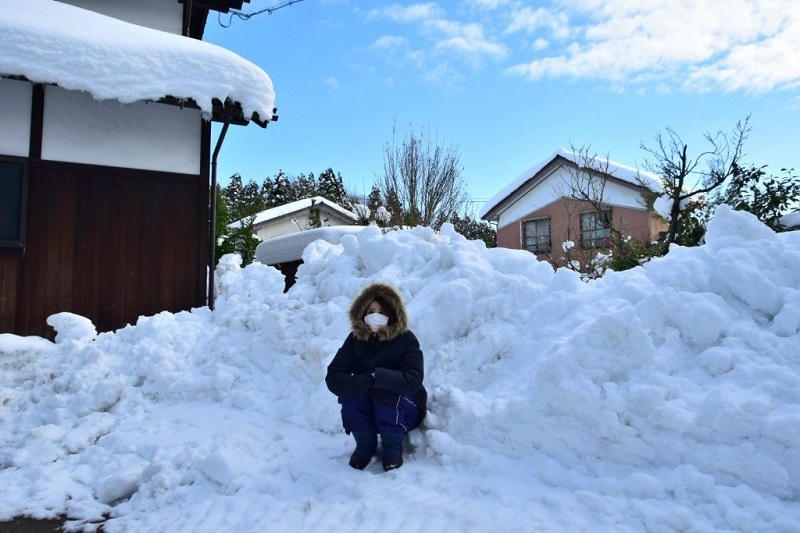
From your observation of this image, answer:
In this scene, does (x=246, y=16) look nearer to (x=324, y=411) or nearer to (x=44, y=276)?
(x=44, y=276)

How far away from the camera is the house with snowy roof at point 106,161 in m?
5.78

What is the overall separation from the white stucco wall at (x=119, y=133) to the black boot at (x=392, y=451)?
5.28m

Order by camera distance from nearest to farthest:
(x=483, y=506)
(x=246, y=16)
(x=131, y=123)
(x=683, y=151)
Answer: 1. (x=483, y=506)
2. (x=131, y=123)
3. (x=683, y=151)
4. (x=246, y=16)

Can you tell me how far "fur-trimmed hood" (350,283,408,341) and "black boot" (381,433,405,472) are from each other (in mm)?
643

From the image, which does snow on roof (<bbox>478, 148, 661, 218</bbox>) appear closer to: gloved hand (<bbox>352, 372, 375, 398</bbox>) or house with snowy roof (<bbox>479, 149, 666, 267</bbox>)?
house with snowy roof (<bbox>479, 149, 666, 267</bbox>)

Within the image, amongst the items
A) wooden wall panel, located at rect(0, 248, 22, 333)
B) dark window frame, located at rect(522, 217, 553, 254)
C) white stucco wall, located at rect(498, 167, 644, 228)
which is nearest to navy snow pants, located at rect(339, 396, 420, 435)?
wooden wall panel, located at rect(0, 248, 22, 333)

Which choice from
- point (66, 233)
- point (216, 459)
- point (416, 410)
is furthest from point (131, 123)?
point (416, 410)

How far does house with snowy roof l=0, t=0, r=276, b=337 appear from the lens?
19.0 feet

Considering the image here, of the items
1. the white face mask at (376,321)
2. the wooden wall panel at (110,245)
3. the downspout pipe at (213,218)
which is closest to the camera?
the white face mask at (376,321)

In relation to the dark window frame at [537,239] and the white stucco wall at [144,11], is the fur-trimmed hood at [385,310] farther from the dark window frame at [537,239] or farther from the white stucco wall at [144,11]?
the dark window frame at [537,239]

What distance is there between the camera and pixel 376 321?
Answer: 348 centimetres

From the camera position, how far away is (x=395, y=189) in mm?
15602

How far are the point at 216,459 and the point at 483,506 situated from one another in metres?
1.76

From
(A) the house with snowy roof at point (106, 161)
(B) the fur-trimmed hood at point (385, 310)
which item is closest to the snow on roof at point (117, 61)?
(A) the house with snowy roof at point (106, 161)
